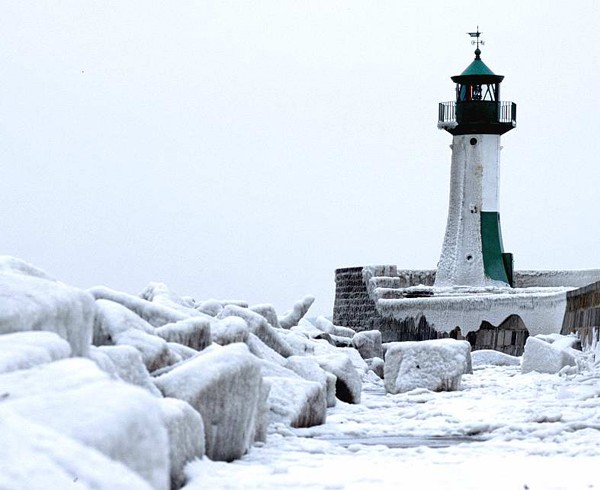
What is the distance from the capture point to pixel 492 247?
30875 millimetres

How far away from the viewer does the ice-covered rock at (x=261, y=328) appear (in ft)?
25.6

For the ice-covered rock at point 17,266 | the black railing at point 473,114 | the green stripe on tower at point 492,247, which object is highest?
the black railing at point 473,114

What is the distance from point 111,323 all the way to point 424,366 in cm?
444

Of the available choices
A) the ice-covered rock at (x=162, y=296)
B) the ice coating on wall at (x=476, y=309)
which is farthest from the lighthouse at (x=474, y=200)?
the ice-covered rock at (x=162, y=296)

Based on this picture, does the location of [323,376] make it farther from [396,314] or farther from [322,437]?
[396,314]

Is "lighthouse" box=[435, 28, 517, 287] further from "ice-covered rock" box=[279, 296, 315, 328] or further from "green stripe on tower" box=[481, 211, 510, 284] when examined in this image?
"ice-covered rock" box=[279, 296, 315, 328]

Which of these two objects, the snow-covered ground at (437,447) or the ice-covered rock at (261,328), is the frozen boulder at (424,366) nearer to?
the snow-covered ground at (437,447)

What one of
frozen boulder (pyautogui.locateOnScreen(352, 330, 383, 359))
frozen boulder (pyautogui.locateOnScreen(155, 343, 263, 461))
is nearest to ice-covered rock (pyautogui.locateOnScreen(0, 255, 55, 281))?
frozen boulder (pyautogui.locateOnScreen(155, 343, 263, 461))

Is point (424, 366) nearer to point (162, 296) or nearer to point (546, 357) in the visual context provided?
point (162, 296)

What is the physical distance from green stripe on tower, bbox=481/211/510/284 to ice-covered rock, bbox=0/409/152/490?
94.7ft

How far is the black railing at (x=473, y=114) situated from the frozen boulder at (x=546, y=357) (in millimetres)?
19449

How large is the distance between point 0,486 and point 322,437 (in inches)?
154

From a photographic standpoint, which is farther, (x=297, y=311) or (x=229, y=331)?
(x=297, y=311)

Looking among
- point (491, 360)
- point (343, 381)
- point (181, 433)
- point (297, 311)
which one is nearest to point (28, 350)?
point (181, 433)
